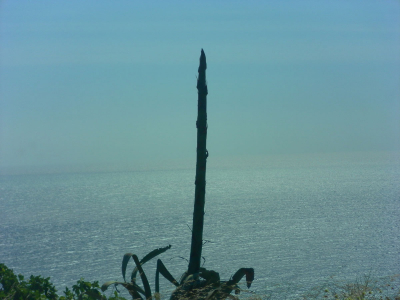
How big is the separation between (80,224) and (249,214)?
13.7 meters

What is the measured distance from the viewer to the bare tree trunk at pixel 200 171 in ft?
19.5

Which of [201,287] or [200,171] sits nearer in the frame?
[201,287]

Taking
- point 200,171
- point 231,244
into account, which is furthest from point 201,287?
point 231,244

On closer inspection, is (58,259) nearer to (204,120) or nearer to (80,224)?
(80,224)

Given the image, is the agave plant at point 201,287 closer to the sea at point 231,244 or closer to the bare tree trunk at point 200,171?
the bare tree trunk at point 200,171

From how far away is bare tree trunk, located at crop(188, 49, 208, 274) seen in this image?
5938 mm

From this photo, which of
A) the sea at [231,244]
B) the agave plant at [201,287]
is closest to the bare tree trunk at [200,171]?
the agave plant at [201,287]

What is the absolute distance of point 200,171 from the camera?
5926 millimetres

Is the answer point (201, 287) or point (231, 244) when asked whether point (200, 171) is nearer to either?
point (201, 287)

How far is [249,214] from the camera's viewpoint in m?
37.5

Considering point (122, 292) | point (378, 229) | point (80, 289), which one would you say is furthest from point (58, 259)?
point (378, 229)

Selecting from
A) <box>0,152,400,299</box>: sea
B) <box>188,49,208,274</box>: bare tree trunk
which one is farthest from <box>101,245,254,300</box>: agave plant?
<box>0,152,400,299</box>: sea

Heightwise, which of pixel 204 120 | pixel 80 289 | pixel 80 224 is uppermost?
pixel 204 120

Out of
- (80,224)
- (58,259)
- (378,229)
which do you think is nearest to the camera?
(58,259)
